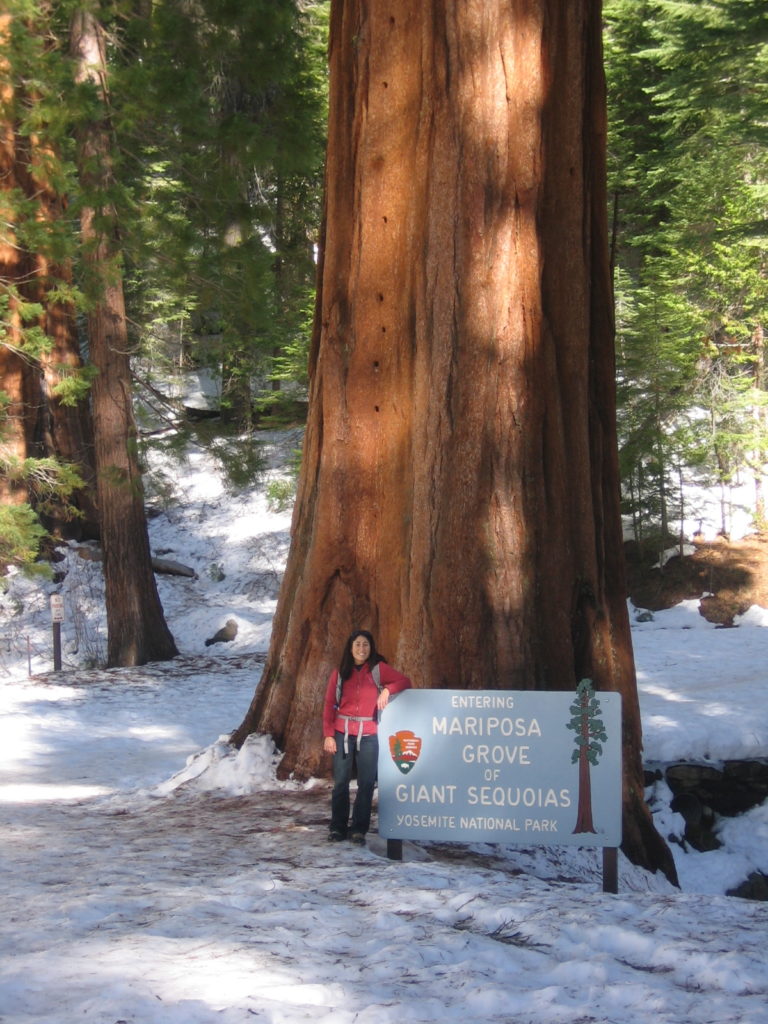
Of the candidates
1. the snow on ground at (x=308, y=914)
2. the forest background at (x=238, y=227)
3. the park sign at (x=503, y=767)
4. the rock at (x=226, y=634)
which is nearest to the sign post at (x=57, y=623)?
the forest background at (x=238, y=227)

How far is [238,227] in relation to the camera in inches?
696

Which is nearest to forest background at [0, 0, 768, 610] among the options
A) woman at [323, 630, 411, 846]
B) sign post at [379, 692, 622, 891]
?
woman at [323, 630, 411, 846]

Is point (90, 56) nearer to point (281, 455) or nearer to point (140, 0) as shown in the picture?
point (140, 0)

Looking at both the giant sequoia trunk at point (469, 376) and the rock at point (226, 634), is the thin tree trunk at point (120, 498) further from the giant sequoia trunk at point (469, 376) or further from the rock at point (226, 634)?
the giant sequoia trunk at point (469, 376)

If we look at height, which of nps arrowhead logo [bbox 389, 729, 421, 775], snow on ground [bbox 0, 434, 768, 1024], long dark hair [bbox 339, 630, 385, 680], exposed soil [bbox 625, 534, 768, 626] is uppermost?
exposed soil [bbox 625, 534, 768, 626]

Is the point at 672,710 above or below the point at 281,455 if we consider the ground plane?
below

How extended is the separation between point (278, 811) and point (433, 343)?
306 centimetres

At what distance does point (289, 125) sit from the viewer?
46.6ft

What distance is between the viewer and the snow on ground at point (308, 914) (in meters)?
3.83

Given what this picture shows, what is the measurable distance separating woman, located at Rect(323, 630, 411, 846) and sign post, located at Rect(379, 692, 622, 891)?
0.47 m

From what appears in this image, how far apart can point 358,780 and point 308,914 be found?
1.65 metres

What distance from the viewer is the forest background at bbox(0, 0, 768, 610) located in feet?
46.3

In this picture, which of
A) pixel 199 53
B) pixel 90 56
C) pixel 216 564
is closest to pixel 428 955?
pixel 199 53

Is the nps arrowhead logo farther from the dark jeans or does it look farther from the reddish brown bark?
the reddish brown bark
